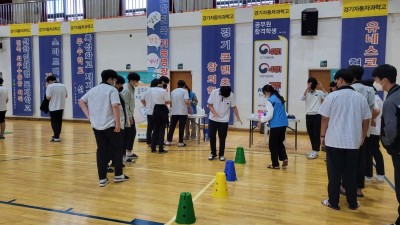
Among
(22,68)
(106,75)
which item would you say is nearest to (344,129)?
(106,75)

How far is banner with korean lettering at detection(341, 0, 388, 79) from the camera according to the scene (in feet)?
29.3

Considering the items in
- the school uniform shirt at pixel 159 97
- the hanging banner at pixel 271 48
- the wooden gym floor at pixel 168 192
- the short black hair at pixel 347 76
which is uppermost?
the hanging banner at pixel 271 48

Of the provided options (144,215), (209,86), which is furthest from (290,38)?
(144,215)

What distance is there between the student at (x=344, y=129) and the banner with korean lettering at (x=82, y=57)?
393 inches

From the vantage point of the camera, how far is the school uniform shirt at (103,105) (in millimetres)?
4535

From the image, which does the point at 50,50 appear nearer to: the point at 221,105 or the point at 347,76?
the point at 221,105

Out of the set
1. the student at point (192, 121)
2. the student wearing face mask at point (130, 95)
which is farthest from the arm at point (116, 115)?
the student at point (192, 121)

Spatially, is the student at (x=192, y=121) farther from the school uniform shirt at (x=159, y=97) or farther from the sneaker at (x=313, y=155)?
the sneaker at (x=313, y=155)

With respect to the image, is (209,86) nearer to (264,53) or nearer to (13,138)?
(264,53)

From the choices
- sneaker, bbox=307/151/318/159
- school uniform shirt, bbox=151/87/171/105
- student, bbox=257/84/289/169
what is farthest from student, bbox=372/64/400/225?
school uniform shirt, bbox=151/87/171/105

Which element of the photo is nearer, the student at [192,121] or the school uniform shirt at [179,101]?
the school uniform shirt at [179,101]

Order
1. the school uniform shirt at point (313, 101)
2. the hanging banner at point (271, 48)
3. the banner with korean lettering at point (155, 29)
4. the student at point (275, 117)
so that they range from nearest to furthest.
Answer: the student at point (275, 117) < the school uniform shirt at point (313, 101) < the banner with korean lettering at point (155, 29) < the hanging banner at point (271, 48)

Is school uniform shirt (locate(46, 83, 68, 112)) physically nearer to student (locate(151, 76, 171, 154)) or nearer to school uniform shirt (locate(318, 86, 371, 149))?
student (locate(151, 76, 171, 154))

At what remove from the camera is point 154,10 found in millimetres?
9086
